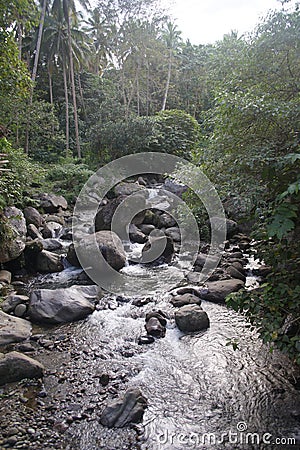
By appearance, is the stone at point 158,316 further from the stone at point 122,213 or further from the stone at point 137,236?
the stone at point 122,213

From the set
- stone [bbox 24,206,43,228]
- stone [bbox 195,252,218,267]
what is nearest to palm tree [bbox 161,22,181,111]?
stone [bbox 24,206,43,228]

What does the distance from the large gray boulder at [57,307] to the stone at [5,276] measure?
5.16ft

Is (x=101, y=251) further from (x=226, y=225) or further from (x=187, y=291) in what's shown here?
(x=226, y=225)

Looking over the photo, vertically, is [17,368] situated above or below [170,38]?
below

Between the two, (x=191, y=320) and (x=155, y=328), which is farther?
(x=191, y=320)

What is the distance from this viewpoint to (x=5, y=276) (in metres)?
6.81

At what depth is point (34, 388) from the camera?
362cm

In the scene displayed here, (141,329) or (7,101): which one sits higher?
(7,101)

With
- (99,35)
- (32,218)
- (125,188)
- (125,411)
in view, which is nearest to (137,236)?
(32,218)

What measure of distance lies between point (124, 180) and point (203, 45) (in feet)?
70.9

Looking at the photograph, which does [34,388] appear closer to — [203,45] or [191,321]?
[191,321]

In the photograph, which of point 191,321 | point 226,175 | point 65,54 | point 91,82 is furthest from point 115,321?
point 91,82

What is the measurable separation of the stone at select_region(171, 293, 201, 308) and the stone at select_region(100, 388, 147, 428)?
2.58m

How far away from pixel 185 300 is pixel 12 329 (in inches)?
115
